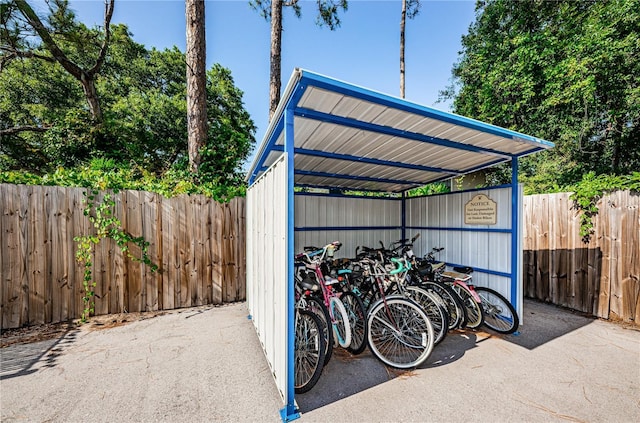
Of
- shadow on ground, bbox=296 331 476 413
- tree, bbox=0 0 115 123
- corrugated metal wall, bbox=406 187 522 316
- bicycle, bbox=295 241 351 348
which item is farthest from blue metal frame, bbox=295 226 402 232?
tree, bbox=0 0 115 123

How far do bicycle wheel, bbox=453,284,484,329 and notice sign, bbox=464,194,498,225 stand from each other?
1092 millimetres

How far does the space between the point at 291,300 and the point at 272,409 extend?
82 centimetres

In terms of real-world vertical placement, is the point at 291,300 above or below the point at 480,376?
above

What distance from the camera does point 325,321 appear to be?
94.3 inches

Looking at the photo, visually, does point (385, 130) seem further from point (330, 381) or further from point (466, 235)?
point (466, 235)

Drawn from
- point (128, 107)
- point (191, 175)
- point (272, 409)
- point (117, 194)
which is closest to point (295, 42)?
point (191, 175)

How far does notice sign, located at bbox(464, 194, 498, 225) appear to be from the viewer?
360cm

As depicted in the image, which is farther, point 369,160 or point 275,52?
point 275,52

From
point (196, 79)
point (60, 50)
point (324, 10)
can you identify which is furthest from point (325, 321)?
point (60, 50)

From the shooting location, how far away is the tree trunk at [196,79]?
4.76 metres

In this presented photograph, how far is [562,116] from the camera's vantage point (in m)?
6.35

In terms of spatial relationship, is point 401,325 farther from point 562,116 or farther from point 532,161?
point 532,161

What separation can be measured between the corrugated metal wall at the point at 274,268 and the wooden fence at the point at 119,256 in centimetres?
168

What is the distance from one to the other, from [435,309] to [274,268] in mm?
1967
